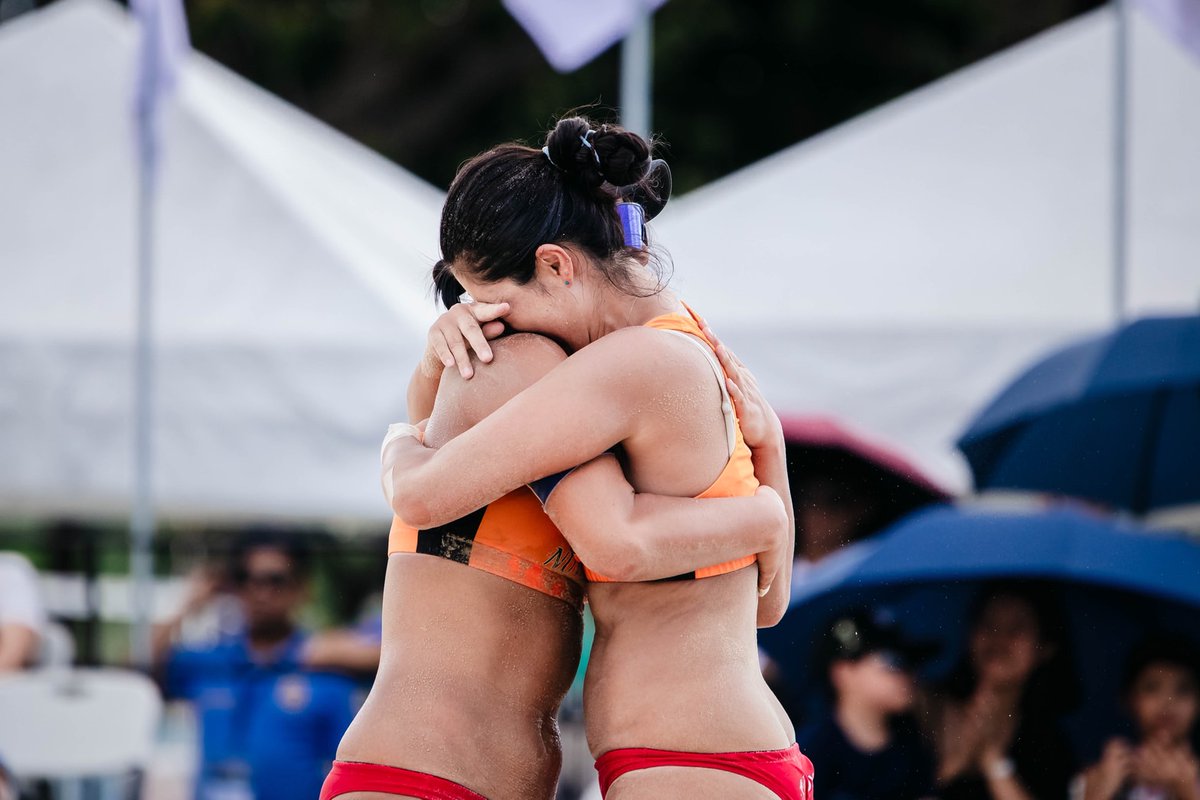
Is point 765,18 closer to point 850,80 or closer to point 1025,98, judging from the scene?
point 850,80

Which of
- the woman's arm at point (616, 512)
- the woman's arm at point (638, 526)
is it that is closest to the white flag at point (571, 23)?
the woman's arm at point (616, 512)

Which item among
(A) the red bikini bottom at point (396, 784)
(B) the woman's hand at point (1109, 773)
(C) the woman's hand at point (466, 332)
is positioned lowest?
(B) the woman's hand at point (1109, 773)

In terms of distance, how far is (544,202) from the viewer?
79.2 inches

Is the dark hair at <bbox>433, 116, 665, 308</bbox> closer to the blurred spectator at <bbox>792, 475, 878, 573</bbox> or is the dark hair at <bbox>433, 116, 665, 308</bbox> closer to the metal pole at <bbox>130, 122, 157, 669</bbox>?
the blurred spectator at <bbox>792, 475, 878, 573</bbox>

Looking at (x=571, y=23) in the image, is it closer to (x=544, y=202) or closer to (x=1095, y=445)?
(x=1095, y=445)

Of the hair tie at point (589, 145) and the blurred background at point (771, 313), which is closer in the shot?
the hair tie at point (589, 145)

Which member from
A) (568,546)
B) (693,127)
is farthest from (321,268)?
(693,127)

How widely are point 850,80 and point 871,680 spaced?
33.2 ft

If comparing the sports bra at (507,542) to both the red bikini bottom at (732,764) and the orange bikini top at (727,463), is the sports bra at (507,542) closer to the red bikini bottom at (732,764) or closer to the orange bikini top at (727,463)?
the orange bikini top at (727,463)

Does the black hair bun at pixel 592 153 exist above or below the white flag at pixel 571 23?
below

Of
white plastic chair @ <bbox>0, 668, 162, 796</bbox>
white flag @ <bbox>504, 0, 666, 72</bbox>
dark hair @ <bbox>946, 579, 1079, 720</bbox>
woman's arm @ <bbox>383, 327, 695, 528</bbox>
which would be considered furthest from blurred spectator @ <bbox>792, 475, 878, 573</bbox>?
woman's arm @ <bbox>383, 327, 695, 528</bbox>

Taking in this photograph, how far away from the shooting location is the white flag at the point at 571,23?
16.5 ft

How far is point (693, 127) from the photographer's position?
41.8 ft

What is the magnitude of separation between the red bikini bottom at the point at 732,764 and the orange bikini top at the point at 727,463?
0.24 m
